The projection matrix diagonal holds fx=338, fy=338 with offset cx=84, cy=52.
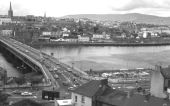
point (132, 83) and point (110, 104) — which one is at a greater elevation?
point (110, 104)

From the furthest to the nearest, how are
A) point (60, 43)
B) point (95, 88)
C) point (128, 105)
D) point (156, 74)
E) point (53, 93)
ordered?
point (60, 43), point (53, 93), point (156, 74), point (95, 88), point (128, 105)

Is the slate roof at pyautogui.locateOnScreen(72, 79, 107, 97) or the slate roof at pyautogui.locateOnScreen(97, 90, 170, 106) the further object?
the slate roof at pyautogui.locateOnScreen(72, 79, 107, 97)

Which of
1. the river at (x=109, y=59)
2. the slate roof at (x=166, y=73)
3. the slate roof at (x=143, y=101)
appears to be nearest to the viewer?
the slate roof at (x=143, y=101)

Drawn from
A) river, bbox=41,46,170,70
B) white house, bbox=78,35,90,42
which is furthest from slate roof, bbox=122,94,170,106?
white house, bbox=78,35,90,42

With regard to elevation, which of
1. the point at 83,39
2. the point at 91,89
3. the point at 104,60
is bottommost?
the point at 83,39

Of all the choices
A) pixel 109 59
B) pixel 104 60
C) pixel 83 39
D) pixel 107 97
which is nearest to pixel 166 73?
pixel 107 97

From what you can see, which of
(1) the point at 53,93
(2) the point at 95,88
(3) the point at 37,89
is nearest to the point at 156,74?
(2) the point at 95,88

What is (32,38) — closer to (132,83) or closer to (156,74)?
(132,83)

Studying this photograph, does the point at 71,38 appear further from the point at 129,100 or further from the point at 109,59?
the point at 129,100

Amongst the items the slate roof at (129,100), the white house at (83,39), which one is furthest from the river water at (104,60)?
the white house at (83,39)

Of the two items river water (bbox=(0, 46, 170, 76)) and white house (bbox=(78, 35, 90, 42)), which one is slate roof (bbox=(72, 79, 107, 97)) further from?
white house (bbox=(78, 35, 90, 42))

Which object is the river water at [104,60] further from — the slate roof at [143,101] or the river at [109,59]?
the slate roof at [143,101]
